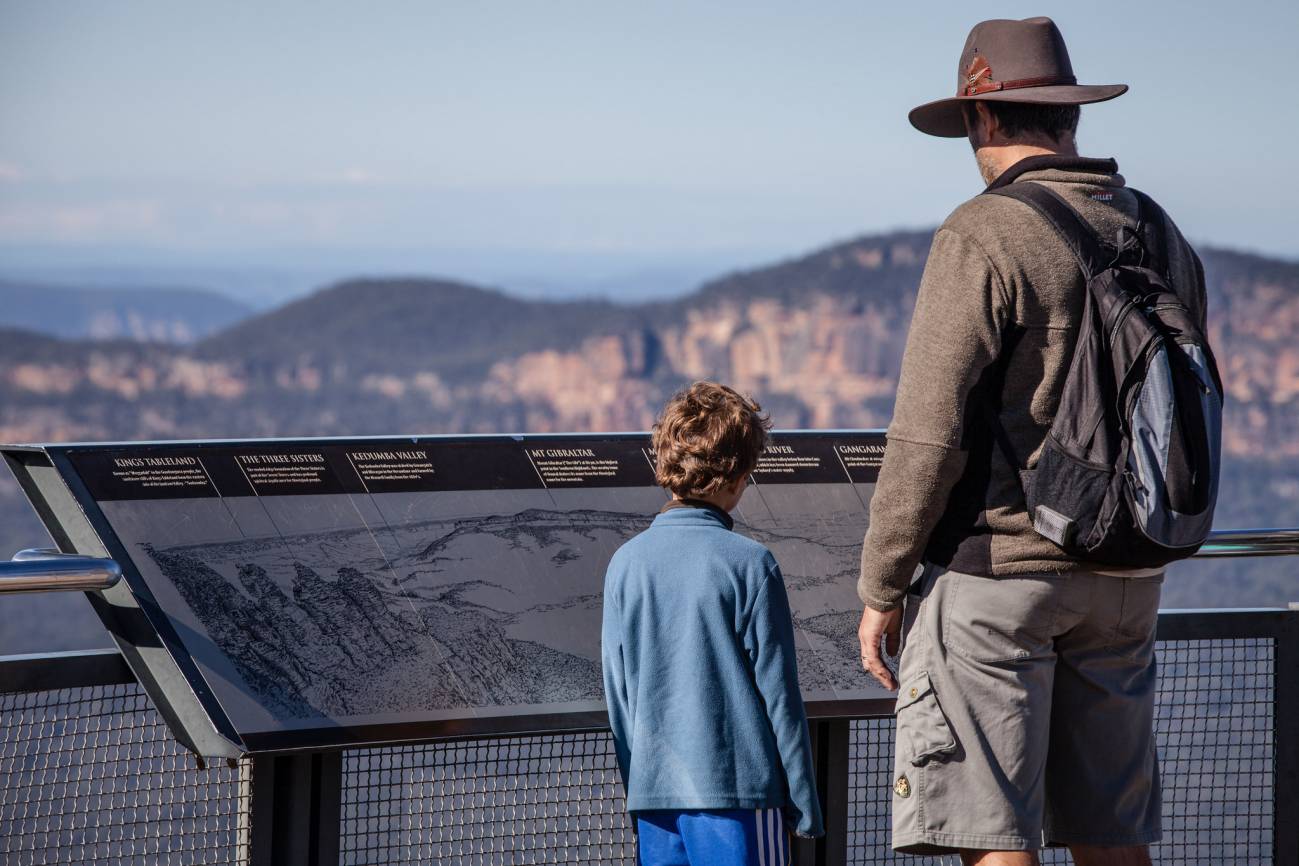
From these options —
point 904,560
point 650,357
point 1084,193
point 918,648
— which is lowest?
point 650,357

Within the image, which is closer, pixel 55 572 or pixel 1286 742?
pixel 55 572

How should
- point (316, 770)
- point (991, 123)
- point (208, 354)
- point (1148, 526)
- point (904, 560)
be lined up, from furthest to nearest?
1. point (208, 354)
2. point (316, 770)
3. point (991, 123)
4. point (904, 560)
5. point (1148, 526)

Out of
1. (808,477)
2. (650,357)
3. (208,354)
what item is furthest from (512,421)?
(808,477)

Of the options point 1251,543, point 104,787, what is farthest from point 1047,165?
point 104,787

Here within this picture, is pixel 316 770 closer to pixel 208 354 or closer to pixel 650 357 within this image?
pixel 650 357

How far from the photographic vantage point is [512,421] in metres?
75.8

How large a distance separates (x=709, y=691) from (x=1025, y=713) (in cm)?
42

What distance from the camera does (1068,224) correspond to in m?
1.76

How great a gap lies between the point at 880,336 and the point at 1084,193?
228 ft

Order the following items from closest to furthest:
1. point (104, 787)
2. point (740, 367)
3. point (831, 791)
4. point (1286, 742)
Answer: point (104, 787)
point (831, 791)
point (1286, 742)
point (740, 367)

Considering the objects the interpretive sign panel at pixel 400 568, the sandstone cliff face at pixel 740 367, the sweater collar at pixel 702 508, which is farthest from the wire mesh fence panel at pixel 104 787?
the sandstone cliff face at pixel 740 367

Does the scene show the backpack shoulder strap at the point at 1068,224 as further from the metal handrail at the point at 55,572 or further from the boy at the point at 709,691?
the metal handrail at the point at 55,572

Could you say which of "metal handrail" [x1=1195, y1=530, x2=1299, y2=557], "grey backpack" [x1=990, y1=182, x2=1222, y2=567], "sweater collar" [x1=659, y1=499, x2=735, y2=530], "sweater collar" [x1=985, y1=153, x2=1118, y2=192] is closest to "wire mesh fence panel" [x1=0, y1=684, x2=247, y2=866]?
"sweater collar" [x1=659, y1=499, x2=735, y2=530]

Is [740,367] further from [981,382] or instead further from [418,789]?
[981,382]
